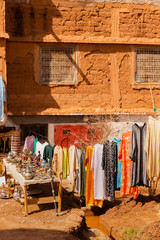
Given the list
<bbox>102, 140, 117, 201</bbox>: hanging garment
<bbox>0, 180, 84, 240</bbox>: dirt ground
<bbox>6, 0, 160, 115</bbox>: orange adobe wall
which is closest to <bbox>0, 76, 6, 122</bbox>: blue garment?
<bbox>6, 0, 160, 115</bbox>: orange adobe wall

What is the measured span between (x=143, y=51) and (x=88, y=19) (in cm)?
264

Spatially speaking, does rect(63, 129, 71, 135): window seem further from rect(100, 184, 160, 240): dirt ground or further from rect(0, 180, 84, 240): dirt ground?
rect(0, 180, 84, 240): dirt ground

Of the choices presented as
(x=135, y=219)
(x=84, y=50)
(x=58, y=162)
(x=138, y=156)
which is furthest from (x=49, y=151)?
(x=84, y=50)

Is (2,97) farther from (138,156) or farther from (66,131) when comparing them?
(138,156)

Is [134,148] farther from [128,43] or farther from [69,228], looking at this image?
[128,43]

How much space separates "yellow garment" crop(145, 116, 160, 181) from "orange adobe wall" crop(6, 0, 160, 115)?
220 inches

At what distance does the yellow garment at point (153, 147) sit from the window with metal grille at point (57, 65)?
20.3ft

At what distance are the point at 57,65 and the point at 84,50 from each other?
49.1 inches

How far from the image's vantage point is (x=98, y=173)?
8109 mm

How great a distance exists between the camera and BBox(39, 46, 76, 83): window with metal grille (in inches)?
497

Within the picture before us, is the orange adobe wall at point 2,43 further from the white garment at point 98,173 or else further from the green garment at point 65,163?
the white garment at point 98,173

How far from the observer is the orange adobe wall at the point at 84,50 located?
12.4 m

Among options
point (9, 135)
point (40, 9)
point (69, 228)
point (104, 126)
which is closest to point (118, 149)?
point (69, 228)

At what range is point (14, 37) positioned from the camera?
12242 millimetres
